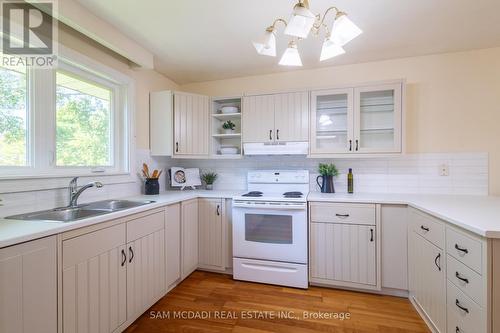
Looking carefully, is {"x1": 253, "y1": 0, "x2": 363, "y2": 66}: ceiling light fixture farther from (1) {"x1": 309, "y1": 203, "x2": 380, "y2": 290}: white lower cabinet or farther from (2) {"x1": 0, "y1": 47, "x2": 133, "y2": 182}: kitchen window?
(2) {"x1": 0, "y1": 47, "x2": 133, "y2": 182}: kitchen window

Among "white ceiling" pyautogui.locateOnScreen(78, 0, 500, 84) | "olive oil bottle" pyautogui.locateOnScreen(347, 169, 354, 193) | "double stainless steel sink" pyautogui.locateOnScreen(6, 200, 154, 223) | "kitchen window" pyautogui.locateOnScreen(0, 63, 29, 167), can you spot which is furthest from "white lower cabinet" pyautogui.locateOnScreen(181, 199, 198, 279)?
"olive oil bottle" pyautogui.locateOnScreen(347, 169, 354, 193)

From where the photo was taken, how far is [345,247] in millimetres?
2205

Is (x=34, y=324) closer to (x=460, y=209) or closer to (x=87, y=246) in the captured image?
(x=87, y=246)

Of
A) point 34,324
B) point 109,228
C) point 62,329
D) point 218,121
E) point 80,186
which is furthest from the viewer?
point 218,121

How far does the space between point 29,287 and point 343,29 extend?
2.11m

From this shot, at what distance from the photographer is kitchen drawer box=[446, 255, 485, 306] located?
3.82ft

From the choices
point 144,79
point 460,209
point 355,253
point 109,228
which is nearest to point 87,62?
point 144,79

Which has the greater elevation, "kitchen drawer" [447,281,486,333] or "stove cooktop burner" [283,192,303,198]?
"stove cooktop burner" [283,192,303,198]

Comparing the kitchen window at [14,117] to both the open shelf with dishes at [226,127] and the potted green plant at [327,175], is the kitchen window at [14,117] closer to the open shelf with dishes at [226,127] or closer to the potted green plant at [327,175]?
the open shelf with dishes at [226,127]

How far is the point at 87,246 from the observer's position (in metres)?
1.36

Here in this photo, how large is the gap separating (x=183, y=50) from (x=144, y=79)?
0.65 m

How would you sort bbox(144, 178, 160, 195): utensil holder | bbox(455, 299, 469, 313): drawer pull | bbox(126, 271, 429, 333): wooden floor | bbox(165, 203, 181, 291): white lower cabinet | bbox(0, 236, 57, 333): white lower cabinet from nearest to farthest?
1. bbox(0, 236, 57, 333): white lower cabinet
2. bbox(455, 299, 469, 313): drawer pull
3. bbox(126, 271, 429, 333): wooden floor
4. bbox(165, 203, 181, 291): white lower cabinet
5. bbox(144, 178, 160, 195): utensil holder

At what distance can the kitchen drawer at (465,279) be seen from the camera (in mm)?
1164

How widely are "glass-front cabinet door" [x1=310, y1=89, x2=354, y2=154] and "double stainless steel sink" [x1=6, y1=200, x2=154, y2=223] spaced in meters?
1.93
